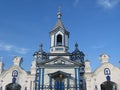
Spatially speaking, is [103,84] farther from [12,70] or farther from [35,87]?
[12,70]

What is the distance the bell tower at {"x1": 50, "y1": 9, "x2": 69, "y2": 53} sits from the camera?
155 ft

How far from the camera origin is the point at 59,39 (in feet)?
158

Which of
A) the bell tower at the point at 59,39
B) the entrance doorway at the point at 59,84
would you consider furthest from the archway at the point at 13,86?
the bell tower at the point at 59,39

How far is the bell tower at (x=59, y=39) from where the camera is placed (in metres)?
47.2

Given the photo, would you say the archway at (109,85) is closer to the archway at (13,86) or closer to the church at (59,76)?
the church at (59,76)

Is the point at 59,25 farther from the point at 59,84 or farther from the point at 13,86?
the point at 13,86

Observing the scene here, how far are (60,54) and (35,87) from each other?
8.50 m

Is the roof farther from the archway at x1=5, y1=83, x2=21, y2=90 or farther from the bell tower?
the archway at x1=5, y1=83, x2=21, y2=90

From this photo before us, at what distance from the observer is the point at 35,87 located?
4097cm

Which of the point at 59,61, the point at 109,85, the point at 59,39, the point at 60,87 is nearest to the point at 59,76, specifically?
the point at 60,87

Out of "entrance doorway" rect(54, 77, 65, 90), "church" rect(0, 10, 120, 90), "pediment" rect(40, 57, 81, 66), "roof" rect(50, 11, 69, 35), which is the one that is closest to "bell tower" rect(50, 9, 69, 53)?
"roof" rect(50, 11, 69, 35)

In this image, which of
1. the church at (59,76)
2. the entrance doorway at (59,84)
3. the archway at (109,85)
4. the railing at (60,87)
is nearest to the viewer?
the railing at (60,87)

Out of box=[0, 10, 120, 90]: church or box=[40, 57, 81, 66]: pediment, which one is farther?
box=[40, 57, 81, 66]: pediment

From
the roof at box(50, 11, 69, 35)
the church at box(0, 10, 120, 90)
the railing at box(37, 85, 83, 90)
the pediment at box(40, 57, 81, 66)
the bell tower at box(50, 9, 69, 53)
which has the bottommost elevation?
the railing at box(37, 85, 83, 90)
